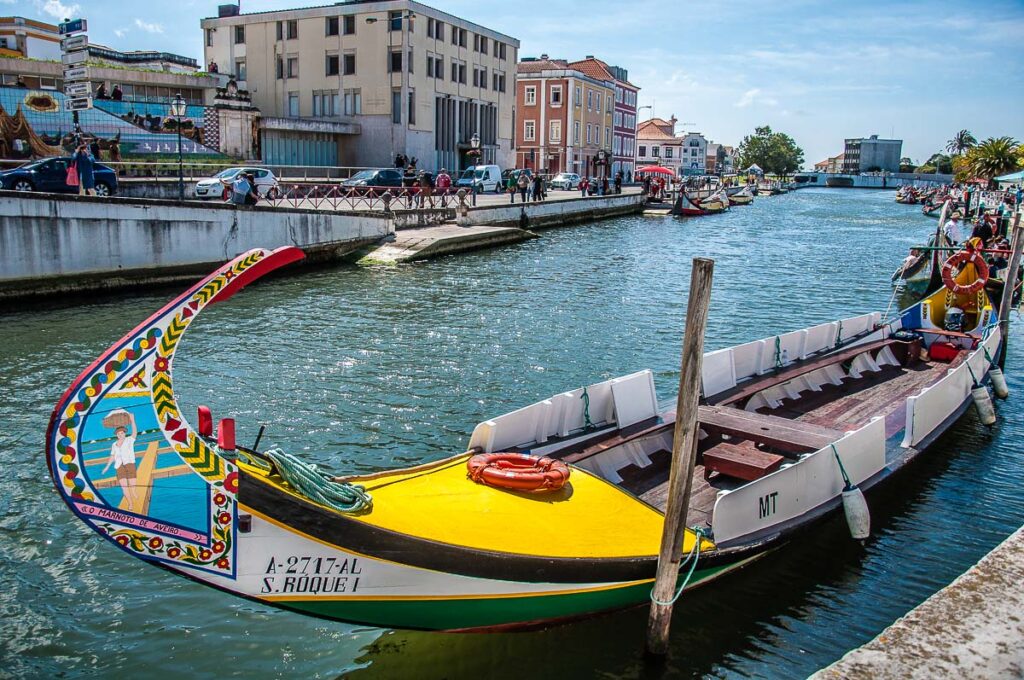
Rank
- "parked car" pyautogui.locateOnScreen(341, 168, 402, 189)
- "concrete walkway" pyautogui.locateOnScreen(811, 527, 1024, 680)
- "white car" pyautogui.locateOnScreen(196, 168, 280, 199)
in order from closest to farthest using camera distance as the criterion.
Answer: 1. "concrete walkway" pyautogui.locateOnScreen(811, 527, 1024, 680)
2. "white car" pyautogui.locateOnScreen(196, 168, 280, 199)
3. "parked car" pyautogui.locateOnScreen(341, 168, 402, 189)

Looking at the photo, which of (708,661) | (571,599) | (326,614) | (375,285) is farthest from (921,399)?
(375,285)

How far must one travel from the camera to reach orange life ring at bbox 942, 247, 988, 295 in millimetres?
15648

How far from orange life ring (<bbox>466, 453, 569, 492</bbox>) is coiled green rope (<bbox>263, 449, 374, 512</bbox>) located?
134cm

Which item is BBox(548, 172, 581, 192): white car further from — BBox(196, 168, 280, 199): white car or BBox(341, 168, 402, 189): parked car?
BBox(196, 168, 280, 199): white car

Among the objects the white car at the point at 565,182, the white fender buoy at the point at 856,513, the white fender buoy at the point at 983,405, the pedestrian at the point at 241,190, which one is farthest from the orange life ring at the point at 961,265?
the white car at the point at 565,182

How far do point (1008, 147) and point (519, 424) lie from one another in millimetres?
83676

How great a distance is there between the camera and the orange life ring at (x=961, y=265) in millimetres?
15648

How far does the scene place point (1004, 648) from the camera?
4.70 metres

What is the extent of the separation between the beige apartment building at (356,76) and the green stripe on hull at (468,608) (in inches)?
1635

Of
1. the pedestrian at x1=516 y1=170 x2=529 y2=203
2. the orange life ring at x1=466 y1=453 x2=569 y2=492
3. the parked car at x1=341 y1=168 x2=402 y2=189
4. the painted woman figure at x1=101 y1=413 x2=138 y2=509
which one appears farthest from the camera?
the pedestrian at x1=516 y1=170 x2=529 y2=203

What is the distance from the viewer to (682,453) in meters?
6.30

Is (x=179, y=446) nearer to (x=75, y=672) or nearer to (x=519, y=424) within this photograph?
(x=75, y=672)

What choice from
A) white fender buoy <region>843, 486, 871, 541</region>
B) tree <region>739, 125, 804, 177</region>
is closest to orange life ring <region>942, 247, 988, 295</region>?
white fender buoy <region>843, 486, 871, 541</region>

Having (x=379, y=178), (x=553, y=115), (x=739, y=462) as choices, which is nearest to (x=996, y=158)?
(x=553, y=115)
